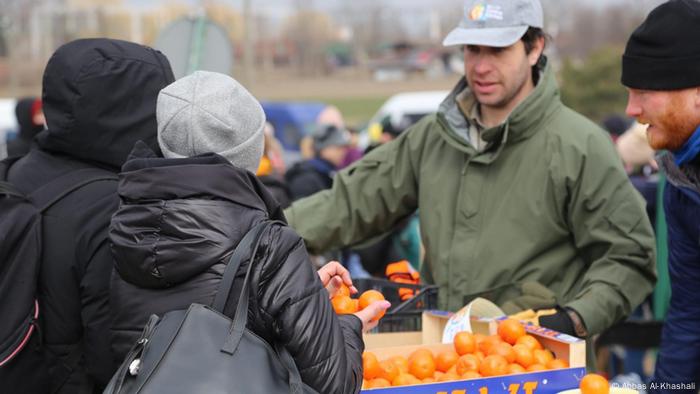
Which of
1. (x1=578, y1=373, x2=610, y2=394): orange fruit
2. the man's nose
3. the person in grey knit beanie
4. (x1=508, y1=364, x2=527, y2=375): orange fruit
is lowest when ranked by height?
(x1=508, y1=364, x2=527, y2=375): orange fruit

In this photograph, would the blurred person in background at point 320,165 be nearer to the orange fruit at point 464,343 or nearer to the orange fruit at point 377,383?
the orange fruit at point 464,343

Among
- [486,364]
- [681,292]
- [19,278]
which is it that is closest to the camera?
[19,278]

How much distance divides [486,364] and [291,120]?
792 inches

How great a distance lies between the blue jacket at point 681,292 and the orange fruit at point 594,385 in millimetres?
796

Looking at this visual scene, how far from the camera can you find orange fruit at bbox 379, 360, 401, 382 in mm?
3113

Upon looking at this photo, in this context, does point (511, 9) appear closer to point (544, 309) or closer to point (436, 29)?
point (544, 309)

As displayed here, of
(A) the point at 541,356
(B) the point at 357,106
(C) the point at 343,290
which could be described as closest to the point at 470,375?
(A) the point at 541,356

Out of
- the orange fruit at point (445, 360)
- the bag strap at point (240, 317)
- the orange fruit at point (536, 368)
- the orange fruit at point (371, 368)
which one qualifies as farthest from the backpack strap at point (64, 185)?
the orange fruit at point (536, 368)

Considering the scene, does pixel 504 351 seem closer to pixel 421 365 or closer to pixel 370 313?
pixel 421 365

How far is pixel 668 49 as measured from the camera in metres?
3.24

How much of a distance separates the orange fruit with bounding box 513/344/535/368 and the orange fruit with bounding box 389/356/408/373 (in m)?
0.37

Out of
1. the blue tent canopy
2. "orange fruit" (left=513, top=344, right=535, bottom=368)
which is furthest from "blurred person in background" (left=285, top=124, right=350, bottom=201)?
the blue tent canopy

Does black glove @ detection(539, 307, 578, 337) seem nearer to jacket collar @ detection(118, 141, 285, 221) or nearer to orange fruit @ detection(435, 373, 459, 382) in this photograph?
orange fruit @ detection(435, 373, 459, 382)

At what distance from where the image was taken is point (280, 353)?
2.39 meters
